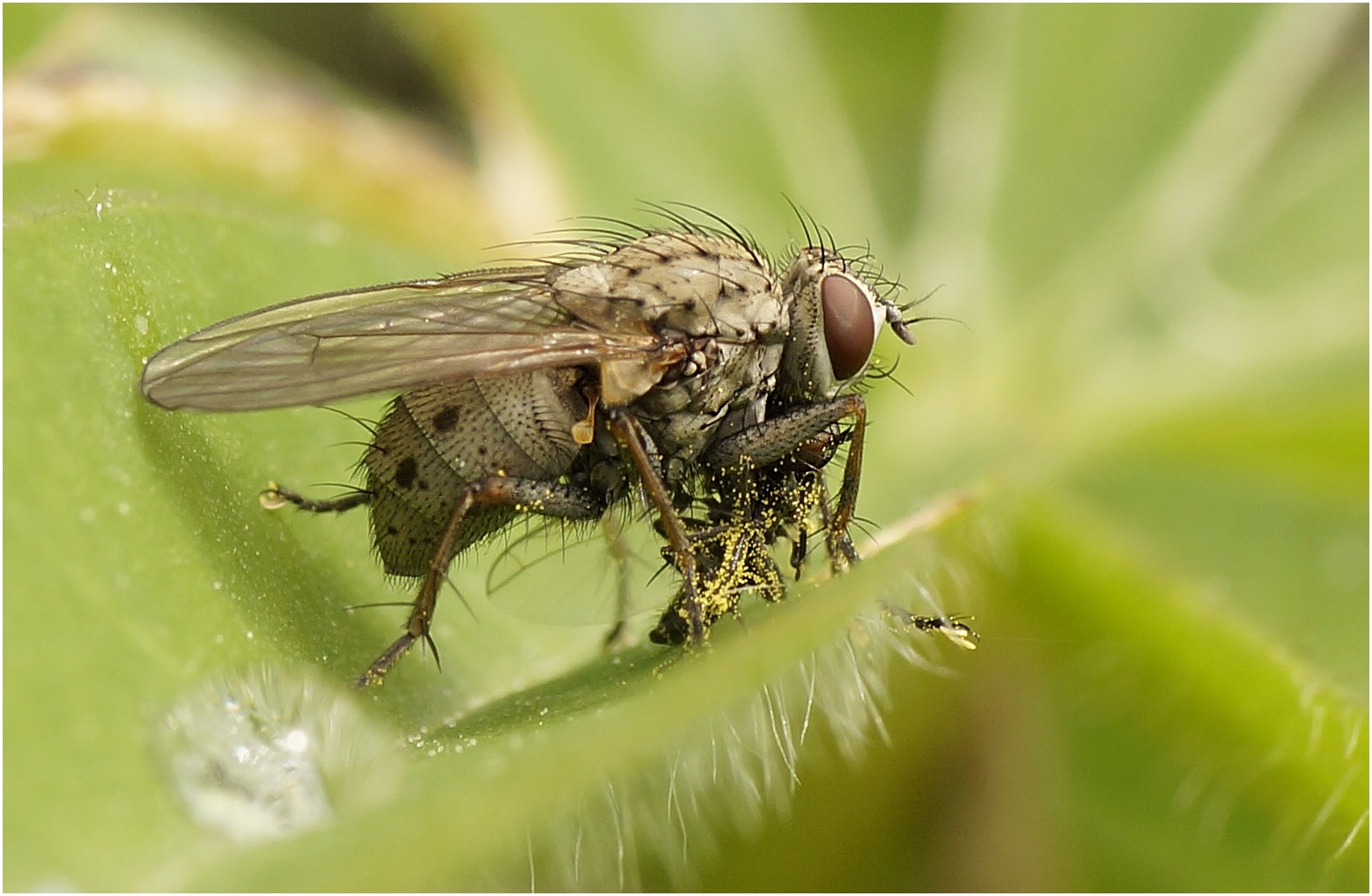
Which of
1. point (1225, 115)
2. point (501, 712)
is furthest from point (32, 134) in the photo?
point (1225, 115)

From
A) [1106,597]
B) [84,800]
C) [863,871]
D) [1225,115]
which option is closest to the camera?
[84,800]

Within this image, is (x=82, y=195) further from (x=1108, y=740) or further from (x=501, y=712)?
(x=1108, y=740)

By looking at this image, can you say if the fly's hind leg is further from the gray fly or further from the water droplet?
the water droplet

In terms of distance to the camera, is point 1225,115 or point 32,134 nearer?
point 32,134

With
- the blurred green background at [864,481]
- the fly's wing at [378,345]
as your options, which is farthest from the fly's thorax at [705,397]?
the blurred green background at [864,481]

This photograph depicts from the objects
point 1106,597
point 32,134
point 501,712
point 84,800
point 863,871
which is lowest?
point 863,871

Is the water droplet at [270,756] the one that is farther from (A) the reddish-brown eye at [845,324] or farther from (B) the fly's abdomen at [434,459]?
(A) the reddish-brown eye at [845,324]

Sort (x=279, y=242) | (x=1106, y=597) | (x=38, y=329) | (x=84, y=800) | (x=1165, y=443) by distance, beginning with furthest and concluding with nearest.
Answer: (x=1165, y=443)
(x=1106, y=597)
(x=279, y=242)
(x=38, y=329)
(x=84, y=800)

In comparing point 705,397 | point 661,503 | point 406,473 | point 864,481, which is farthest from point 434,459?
point 864,481

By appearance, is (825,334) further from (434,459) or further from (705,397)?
(434,459)
